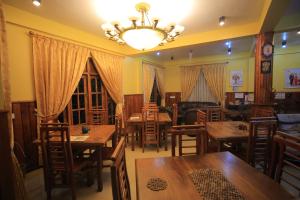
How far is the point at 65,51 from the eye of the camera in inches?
134

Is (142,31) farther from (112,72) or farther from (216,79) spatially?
(216,79)

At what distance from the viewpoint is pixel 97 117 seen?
3715 millimetres

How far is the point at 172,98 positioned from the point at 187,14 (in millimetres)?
5146

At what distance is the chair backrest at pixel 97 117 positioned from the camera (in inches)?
142

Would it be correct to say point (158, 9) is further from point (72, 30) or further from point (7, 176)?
point (7, 176)

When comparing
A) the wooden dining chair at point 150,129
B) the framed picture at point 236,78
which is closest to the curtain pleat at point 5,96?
the wooden dining chair at point 150,129

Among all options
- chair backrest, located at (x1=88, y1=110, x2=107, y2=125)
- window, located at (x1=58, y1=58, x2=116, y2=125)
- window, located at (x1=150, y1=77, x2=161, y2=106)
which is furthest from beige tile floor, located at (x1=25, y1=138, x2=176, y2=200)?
window, located at (x1=150, y1=77, x2=161, y2=106)

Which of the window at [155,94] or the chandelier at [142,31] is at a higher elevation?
the chandelier at [142,31]

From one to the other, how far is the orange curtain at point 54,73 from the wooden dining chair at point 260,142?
3.34 metres

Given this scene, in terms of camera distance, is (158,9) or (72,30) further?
(72,30)

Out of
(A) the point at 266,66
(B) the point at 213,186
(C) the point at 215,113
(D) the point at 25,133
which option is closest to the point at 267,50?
(A) the point at 266,66

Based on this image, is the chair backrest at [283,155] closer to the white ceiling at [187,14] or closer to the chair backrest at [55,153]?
the white ceiling at [187,14]

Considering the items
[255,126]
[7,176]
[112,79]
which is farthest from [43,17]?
[255,126]

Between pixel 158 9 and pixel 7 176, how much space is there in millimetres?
2844
